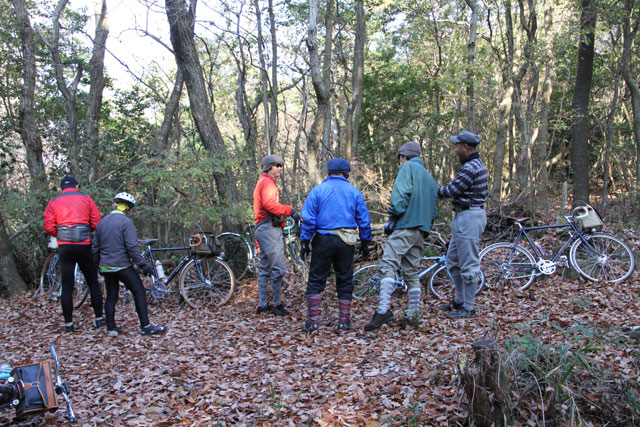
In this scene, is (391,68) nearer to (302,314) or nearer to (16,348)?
(302,314)

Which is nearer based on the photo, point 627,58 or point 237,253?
point 237,253

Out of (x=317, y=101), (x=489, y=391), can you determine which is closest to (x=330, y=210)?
(x=489, y=391)

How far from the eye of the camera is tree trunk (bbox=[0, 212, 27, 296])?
891 cm

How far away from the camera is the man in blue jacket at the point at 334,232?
551cm

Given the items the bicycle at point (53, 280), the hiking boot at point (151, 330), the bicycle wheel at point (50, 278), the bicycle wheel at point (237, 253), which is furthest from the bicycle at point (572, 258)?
the bicycle wheel at point (50, 278)

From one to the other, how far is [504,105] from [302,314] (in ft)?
33.1

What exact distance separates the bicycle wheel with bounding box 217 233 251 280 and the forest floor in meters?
0.81

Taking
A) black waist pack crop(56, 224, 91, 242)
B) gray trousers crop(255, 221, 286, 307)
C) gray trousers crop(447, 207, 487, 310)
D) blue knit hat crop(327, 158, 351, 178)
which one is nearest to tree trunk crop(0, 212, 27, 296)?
black waist pack crop(56, 224, 91, 242)

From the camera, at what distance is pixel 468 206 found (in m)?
5.71

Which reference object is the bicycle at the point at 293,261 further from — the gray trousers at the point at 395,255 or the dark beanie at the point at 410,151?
the dark beanie at the point at 410,151

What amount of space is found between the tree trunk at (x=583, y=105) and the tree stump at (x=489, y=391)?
8136 mm

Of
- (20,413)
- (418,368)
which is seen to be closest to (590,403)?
(418,368)

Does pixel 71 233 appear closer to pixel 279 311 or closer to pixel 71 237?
pixel 71 237

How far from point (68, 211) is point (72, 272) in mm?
802
